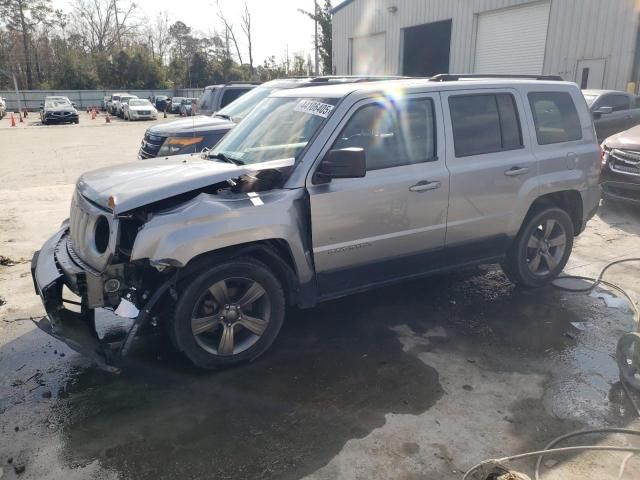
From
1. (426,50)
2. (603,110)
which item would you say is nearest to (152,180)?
(603,110)

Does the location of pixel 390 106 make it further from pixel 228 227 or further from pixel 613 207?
pixel 613 207

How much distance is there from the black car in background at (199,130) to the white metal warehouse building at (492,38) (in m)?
11.2

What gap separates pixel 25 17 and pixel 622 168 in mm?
64085

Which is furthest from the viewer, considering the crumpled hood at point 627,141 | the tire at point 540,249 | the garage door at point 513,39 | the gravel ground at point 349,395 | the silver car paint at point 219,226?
the garage door at point 513,39

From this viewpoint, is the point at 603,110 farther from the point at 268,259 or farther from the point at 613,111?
the point at 268,259

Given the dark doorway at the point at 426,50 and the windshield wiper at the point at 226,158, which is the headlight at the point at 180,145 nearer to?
the windshield wiper at the point at 226,158

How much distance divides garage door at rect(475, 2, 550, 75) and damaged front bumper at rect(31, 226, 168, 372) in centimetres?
1756

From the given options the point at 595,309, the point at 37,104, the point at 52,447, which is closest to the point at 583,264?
the point at 595,309

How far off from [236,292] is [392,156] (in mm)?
1628

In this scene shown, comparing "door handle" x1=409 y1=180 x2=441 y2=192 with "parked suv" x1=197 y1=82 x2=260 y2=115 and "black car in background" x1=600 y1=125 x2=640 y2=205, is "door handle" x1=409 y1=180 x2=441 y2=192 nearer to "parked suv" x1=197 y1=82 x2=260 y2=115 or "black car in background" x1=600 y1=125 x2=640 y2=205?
"black car in background" x1=600 y1=125 x2=640 y2=205

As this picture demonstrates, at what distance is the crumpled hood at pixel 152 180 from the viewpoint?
11.3ft

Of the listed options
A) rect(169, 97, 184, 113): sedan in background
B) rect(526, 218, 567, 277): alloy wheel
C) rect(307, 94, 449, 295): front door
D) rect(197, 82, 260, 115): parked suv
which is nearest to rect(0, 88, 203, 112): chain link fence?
rect(169, 97, 184, 113): sedan in background

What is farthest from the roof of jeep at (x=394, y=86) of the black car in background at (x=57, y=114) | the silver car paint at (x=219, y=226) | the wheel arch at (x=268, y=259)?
the black car in background at (x=57, y=114)

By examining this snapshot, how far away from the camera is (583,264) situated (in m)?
6.03
